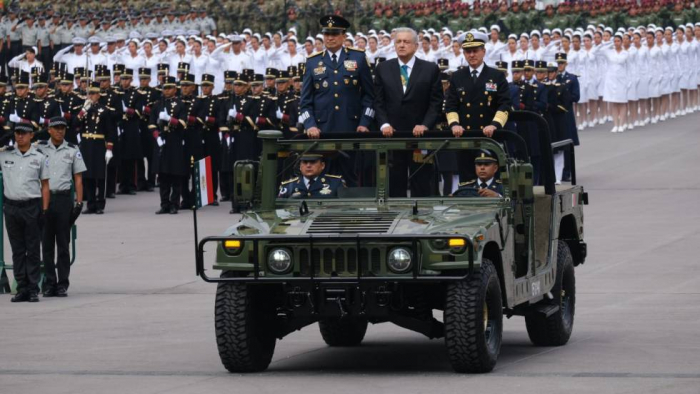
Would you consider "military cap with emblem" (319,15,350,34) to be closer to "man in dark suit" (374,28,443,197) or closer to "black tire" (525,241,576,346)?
"man in dark suit" (374,28,443,197)

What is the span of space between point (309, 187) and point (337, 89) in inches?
105

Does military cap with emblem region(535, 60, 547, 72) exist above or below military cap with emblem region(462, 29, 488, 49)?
below

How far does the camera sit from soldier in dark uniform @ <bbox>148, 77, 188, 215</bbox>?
25.2 metres

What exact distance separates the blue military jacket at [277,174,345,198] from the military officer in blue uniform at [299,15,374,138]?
2.41 meters

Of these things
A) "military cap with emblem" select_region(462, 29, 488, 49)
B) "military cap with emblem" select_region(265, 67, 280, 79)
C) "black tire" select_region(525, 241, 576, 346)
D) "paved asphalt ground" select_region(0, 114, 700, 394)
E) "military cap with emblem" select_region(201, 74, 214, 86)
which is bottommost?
"paved asphalt ground" select_region(0, 114, 700, 394)

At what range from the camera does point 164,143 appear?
25641 millimetres

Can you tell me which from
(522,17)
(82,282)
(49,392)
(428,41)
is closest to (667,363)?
(49,392)

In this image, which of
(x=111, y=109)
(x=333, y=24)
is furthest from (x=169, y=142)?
(x=333, y=24)

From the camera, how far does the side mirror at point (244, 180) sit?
39.2 ft

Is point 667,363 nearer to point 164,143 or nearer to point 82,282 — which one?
point 82,282

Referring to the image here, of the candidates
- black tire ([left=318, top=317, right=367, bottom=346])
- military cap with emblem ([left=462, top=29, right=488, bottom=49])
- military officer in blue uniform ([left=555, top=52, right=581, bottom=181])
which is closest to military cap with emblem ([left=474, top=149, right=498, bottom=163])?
black tire ([left=318, top=317, right=367, bottom=346])

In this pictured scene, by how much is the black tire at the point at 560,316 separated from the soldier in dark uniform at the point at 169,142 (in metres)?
12.4

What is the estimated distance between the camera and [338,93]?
14.8 metres

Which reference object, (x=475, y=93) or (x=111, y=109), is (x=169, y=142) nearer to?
(x=111, y=109)
